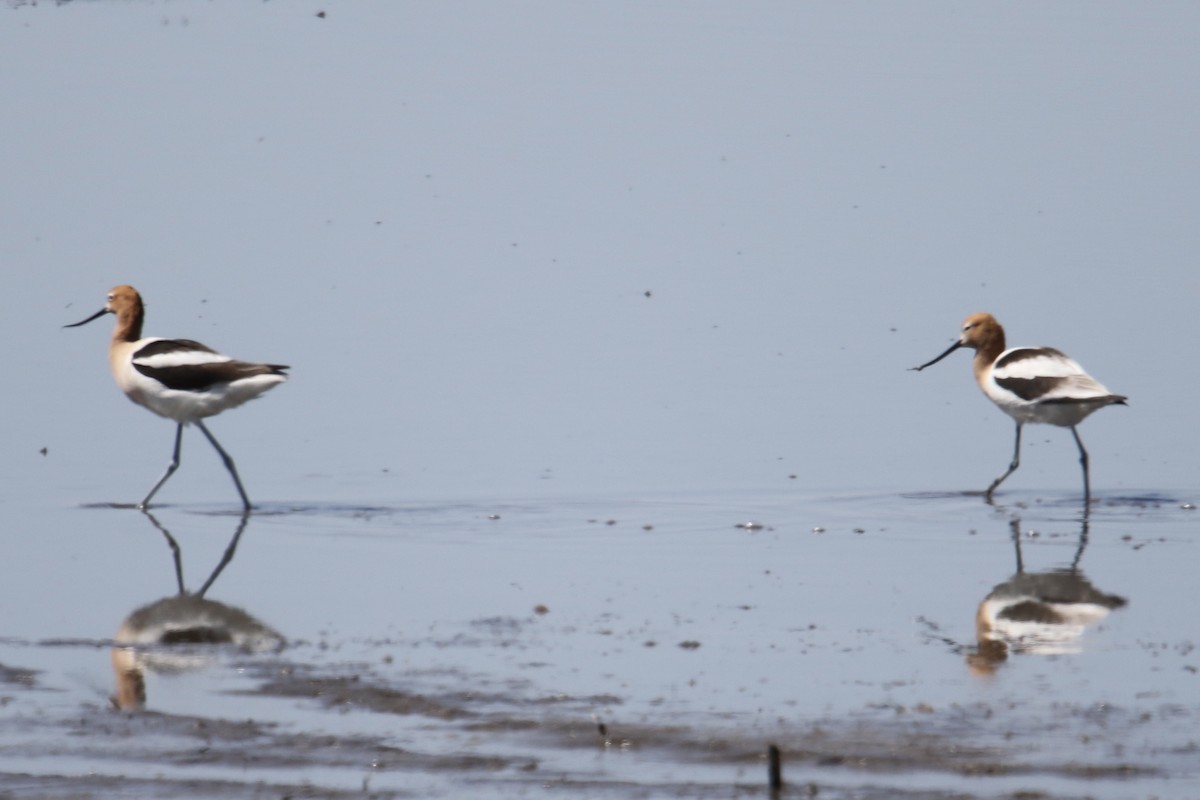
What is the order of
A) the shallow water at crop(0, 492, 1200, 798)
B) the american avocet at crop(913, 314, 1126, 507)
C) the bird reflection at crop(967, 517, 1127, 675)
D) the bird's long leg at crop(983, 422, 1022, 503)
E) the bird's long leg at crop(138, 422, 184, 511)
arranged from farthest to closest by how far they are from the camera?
the american avocet at crop(913, 314, 1126, 507) → the bird's long leg at crop(983, 422, 1022, 503) → the bird's long leg at crop(138, 422, 184, 511) → the bird reflection at crop(967, 517, 1127, 675) → the shallow water at crop(0, 492, 1200, 798)

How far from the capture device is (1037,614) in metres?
9.52

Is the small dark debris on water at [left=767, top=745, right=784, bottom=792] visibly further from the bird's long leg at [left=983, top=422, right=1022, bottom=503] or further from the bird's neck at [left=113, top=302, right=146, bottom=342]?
the bird's neck at [left=113, top=302, right=146, bottom=342]

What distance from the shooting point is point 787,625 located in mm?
9320

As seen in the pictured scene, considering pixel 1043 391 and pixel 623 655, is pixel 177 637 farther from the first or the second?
pixel 1043 391

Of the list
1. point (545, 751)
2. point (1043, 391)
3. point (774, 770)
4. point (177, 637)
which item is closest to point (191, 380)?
point (177, 637)

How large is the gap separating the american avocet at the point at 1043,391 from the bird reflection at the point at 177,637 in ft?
18.3

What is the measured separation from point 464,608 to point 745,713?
7.94 ft

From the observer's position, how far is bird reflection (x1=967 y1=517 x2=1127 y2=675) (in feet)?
28.7

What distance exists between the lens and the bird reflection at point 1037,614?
344 inches

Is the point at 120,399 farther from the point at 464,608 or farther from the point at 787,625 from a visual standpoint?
the point at 787,625

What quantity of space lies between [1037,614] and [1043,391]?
4130mm

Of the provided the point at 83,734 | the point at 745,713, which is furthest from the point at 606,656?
the point at 83,734

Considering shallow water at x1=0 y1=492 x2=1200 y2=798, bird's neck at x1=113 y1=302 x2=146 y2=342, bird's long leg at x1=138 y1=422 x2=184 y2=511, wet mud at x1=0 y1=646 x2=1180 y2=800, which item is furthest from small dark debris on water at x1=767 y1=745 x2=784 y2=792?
bird's neck at x1=113 y1=302 x2=146 y2=342

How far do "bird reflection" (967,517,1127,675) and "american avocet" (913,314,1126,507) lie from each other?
2.49m
